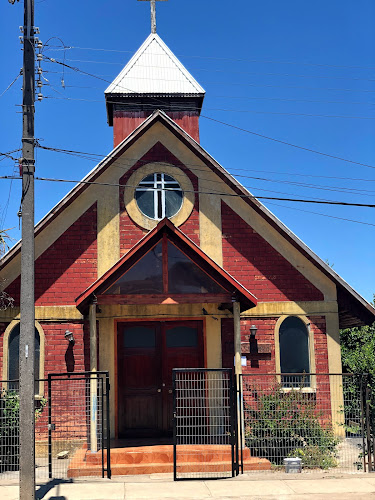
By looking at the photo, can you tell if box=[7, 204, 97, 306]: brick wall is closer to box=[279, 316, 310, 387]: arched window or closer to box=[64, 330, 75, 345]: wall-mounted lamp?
box=[64, 330, 75, 345]: wall-mounted lamp

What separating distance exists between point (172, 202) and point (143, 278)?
134 inches

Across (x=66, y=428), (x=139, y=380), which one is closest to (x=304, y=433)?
(x=139, y=380)

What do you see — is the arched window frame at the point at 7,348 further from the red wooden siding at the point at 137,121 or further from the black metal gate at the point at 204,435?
the red wooden siding at the point at 137,121

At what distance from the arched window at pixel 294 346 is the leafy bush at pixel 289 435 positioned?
2130 millimetres

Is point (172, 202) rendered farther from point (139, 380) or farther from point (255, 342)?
point (139, 380)

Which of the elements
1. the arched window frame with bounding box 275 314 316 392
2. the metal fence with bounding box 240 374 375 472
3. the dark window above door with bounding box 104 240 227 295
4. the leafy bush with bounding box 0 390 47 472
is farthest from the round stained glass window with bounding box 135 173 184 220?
the leafy bush with bounding box 0 390 47 472

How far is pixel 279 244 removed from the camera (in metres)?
15.3

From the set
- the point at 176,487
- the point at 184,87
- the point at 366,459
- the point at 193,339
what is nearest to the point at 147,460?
the point at 176,487

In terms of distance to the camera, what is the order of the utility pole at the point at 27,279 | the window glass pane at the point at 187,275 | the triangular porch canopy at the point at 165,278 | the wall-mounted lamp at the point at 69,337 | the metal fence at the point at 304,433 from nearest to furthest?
1. the utility pole at the point at 27,279
2. the metal fence at the point at 304,433
3. the triangular porch canopy at the point at 165,278
4. the window glass pane at the point at 187,275
5. the wall-mounted lamp at the point at 69,337

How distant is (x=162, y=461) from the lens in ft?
39.7

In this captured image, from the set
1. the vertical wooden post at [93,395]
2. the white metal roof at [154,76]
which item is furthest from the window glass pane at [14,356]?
the white metal roof at [154,76]

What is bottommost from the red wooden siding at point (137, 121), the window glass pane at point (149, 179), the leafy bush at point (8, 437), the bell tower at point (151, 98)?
the leafy bush at point (8, 437)

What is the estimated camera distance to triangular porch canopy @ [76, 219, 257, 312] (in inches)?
494

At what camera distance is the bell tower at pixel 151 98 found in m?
21.2
